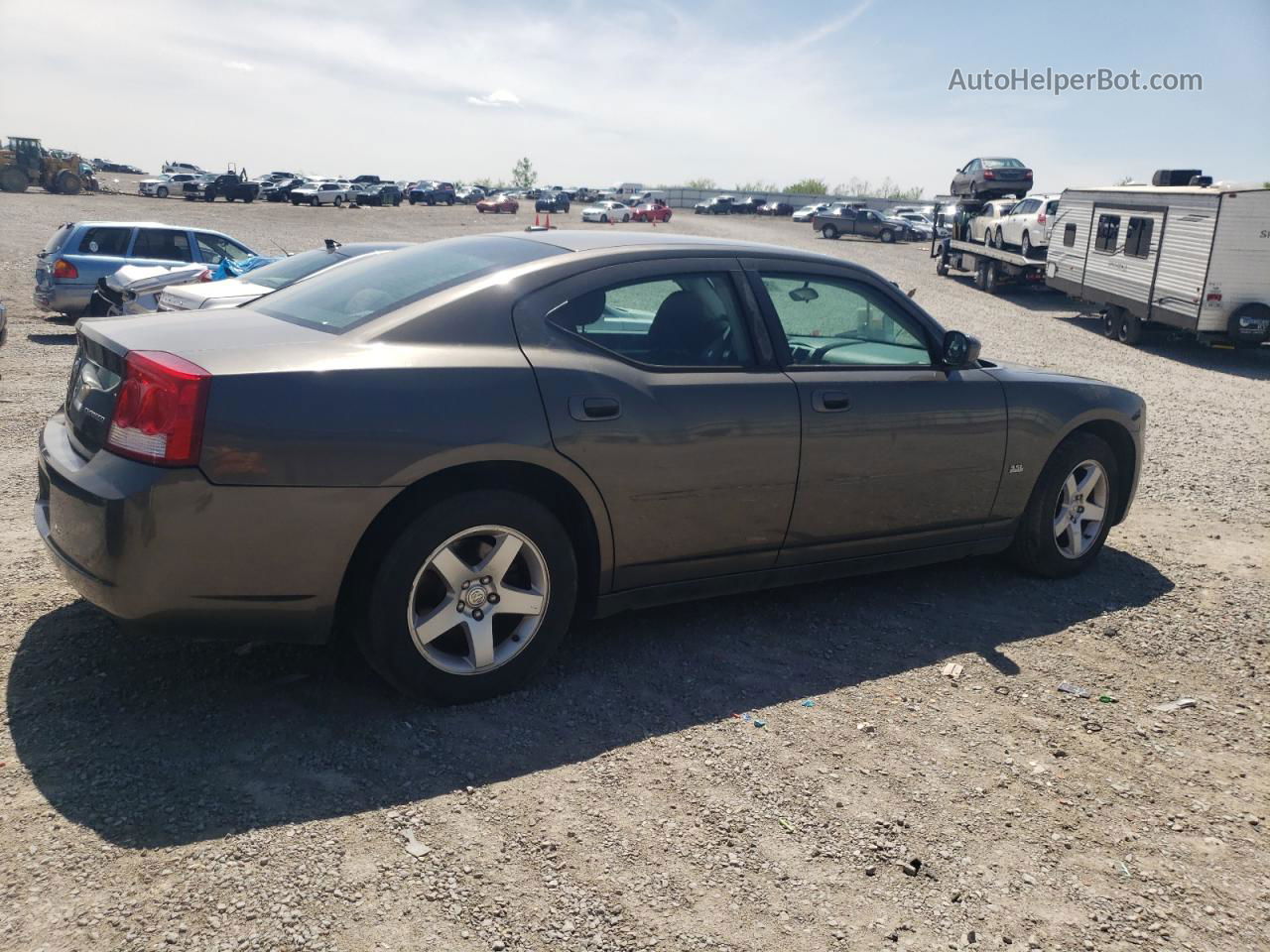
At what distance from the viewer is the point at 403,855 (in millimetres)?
2896

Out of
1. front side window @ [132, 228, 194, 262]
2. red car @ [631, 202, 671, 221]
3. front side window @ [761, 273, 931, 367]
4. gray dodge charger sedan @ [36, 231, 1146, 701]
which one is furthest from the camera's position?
red car @ [631, 202, 671, 221]

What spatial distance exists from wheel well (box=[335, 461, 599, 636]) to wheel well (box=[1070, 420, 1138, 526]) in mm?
3081

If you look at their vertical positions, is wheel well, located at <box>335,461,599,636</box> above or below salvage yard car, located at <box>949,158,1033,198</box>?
below

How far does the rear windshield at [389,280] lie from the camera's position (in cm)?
388

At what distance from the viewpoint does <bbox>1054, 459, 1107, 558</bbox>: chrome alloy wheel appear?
5.46 metres

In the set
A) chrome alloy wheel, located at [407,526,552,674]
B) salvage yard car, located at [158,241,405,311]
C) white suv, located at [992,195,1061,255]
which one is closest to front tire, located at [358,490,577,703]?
chrome alloy wheel, located at [407,526,552,674]

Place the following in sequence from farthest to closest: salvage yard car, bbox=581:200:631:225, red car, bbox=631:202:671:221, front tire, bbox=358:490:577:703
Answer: red car, bbox=631:202:671:221, salvage yard car, bbox=581:200:631:225, front tire, bbox=358:490:577:703

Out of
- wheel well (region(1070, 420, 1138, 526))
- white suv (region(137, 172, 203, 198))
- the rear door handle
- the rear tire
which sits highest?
white suv (region(137, 172, 203, 198))

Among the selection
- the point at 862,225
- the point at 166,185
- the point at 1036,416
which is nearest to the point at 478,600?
the point at 1036,416

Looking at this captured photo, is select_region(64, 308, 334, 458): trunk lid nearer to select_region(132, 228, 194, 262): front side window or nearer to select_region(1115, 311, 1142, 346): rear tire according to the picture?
select_region(132, 228, 194, 262): front side window

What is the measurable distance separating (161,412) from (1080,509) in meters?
4.55

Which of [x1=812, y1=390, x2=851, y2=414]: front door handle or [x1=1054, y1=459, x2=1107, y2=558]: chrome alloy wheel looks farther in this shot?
[x1=1054, y1=459, x2=1107, y2=558]: chrome alloy wheel

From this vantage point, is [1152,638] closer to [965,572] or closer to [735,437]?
[965,572]

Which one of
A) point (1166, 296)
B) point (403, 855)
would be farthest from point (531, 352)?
point (1166, 296)
